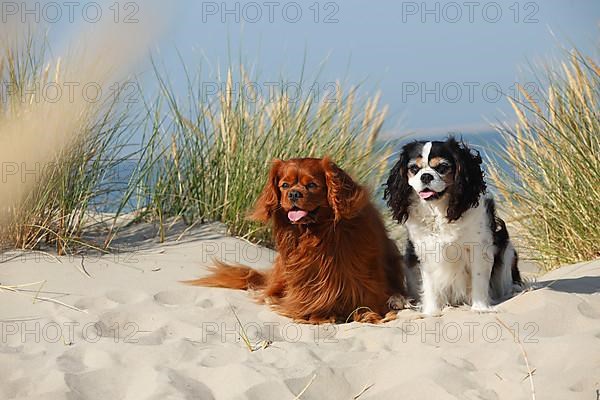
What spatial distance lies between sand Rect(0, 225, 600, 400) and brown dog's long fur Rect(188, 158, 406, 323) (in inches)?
6.8

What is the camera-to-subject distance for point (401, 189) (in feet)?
12.2

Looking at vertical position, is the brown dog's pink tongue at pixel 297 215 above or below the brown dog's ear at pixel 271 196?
below

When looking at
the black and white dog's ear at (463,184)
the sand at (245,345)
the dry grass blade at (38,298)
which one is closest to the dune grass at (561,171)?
the sand at (245,345)

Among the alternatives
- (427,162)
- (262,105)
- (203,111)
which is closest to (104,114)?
(203,111)

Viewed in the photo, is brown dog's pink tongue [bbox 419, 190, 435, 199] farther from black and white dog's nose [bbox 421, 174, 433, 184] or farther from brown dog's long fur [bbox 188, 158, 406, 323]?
brown dog's long fur [bbox 188, 158, 406, 323]

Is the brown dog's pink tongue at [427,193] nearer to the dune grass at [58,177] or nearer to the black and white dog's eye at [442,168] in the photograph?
the black and white dog's eye at [442,168]

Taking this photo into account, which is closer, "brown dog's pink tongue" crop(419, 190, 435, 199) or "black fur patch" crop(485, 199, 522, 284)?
"brown dog's pink tongue" crop(419, 190, 435, 199)

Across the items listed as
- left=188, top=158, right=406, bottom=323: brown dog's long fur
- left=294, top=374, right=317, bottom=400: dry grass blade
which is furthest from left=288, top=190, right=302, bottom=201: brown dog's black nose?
left=294, top=374, right=317, bottom=400: dry grass blade

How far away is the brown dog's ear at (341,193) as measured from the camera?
3719mm

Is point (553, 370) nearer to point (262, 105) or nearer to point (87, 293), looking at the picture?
point (87, 293)

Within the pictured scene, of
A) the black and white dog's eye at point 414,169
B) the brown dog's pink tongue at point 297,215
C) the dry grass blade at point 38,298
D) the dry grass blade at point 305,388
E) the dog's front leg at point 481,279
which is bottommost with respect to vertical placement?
the dry grass blade at point 305,388

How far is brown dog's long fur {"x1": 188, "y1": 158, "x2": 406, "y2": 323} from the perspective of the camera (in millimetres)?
3756

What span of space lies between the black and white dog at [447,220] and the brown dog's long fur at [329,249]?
0.22 metres

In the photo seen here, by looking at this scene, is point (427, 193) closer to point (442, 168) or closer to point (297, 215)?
point (442, 168)
